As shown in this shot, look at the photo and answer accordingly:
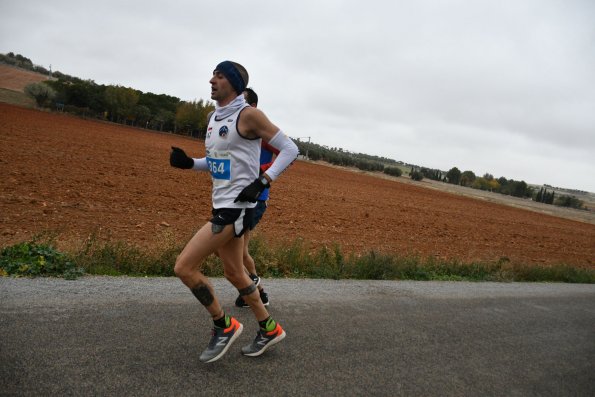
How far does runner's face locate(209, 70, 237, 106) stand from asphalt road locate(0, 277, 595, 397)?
6.74 feet

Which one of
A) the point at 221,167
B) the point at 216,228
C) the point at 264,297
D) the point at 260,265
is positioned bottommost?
the point at 260,265

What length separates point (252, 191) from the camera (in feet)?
9.76

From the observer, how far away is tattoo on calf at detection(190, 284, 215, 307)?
312cm

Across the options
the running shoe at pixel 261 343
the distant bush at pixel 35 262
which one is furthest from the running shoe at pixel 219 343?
the distant bush at pixel 35 262

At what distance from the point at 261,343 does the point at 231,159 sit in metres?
1.56

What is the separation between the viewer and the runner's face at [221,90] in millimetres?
3127

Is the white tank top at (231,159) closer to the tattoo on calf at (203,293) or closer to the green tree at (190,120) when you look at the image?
the tattoo on calf at (203,293)

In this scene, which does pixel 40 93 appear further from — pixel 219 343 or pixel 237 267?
pixel 219 343

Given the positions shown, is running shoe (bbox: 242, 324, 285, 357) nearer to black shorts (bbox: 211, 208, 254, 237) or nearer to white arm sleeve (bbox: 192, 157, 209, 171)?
black shorts (bbox: 211, 208, 254, 237)

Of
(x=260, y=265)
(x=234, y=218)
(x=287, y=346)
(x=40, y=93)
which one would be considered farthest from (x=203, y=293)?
(x=40, y=93)

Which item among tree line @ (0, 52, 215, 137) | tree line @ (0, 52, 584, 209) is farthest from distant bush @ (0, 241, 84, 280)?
tree line @ (0, 52, 215, 137)

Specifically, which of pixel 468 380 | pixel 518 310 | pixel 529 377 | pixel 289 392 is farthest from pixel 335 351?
pixel 518 310

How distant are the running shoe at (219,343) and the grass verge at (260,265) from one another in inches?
94.0

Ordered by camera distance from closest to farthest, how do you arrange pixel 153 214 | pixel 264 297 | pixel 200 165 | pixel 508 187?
pixel 200 165, pixel 264 297, pixel 153 214, pixel 508 187
